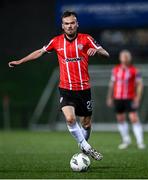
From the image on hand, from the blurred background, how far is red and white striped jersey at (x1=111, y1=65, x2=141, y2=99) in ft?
21.9

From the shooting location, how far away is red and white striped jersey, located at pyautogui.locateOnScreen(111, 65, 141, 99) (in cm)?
1953

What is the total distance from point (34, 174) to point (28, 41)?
56.4ft

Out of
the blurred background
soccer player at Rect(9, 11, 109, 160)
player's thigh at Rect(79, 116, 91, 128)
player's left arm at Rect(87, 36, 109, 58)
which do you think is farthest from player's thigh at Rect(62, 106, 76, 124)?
the blurred background

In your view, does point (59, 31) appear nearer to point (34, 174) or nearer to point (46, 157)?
point (46, 157)

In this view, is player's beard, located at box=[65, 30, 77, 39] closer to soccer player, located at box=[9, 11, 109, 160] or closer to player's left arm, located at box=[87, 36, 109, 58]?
soccer player, located at box=[9, 11, 109, 160]

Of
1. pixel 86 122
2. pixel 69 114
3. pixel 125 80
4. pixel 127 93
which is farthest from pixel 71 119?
pixel 125 80

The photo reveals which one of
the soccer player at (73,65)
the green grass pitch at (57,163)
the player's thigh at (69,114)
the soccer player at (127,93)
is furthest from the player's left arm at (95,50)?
the soccer player at (127,93)

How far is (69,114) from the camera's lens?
40.5 ft

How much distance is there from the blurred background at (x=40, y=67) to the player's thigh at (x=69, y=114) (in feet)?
45.7

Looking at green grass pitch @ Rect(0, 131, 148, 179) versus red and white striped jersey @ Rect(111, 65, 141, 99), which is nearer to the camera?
green grass pitch @ Rect(0, 131, 148, 179)

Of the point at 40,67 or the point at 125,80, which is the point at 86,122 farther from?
the point at 40,67

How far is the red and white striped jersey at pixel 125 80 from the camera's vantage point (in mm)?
19531

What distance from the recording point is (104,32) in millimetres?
26781

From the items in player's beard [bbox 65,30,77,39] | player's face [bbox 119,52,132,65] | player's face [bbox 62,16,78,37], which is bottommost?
player's face [bbox 119,52,132,65]
